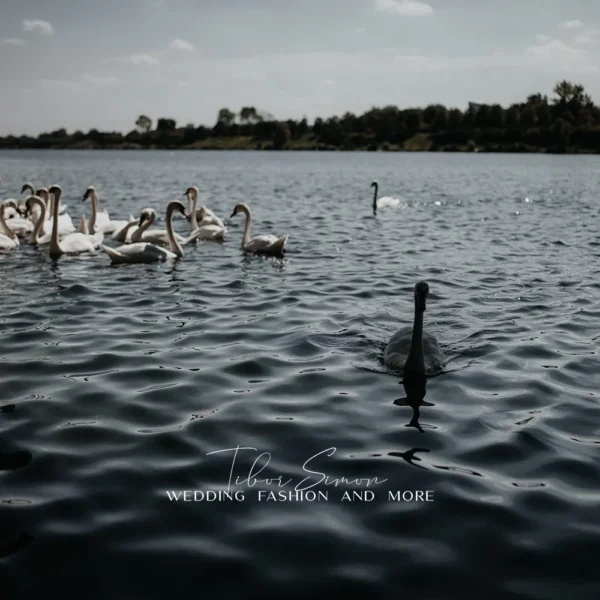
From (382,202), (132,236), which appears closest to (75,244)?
(132,236)

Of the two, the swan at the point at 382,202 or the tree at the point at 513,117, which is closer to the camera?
the swan at the point at 382,202

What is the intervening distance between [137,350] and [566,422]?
576cm

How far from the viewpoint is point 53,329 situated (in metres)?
10.7

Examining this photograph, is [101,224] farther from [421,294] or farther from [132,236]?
[421,294]

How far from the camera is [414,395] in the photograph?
26.3ft

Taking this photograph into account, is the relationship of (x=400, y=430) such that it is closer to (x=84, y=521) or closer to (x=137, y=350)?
(x=84, y=521)

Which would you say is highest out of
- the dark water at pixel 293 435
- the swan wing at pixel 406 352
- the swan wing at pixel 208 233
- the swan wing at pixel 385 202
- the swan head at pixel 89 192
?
the swan head at pixel 89 192

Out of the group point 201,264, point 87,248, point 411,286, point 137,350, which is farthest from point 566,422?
point 87,248

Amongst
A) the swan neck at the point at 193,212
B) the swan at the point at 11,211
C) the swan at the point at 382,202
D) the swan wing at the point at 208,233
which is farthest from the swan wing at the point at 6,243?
the swan at the point at 382,202

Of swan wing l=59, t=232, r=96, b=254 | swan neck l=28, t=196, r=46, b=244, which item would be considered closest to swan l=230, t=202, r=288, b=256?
swan wing l=59, t=232, r=96, b=254

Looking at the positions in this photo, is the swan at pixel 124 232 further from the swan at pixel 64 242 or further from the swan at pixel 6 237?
the swan at pixel 6 237

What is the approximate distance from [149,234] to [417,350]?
42.9ft

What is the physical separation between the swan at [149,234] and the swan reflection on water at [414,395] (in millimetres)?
11570

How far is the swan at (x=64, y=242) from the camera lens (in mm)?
17656
